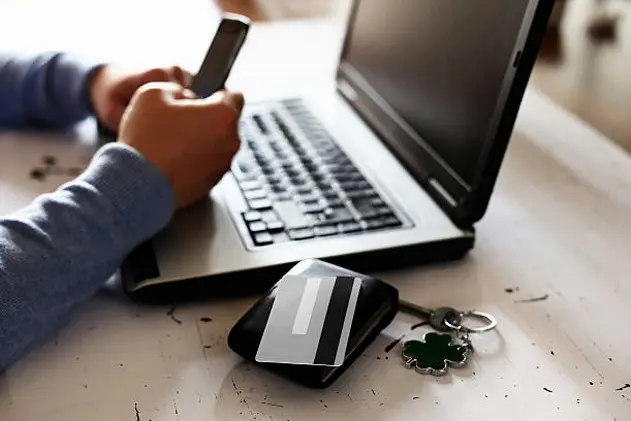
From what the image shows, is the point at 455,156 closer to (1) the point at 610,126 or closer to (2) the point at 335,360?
(2) the point at 335,360

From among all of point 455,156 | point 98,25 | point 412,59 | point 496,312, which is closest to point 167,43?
point 98,25

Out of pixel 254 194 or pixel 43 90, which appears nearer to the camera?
pixel 254 194

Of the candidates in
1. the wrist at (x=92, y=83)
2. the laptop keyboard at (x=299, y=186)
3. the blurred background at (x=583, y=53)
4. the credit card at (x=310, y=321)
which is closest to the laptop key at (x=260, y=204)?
the laptop keyboard at (x=299, y=186)

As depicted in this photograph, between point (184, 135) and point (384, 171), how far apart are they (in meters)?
0.19

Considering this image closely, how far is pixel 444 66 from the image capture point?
0.69m

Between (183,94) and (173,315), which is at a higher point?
(183,94)

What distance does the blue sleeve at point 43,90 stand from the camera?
79 cm

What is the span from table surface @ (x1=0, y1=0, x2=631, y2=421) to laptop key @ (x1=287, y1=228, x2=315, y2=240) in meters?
0.06

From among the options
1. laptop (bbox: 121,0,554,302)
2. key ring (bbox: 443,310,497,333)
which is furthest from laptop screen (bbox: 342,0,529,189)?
key ring (bbox: 443,310,497,333)

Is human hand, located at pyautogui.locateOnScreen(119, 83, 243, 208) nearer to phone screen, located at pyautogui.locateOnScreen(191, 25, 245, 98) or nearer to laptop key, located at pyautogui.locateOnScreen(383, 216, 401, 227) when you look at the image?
phone screen, located at pyautogui.locateOnScreen(191, 25, 245, 98)

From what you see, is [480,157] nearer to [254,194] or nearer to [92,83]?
[254,194]

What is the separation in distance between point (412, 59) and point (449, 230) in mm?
178

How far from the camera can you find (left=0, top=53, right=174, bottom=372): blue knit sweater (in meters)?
0.52

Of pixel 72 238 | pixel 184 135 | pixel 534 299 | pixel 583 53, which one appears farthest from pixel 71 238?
pixel 583 53
